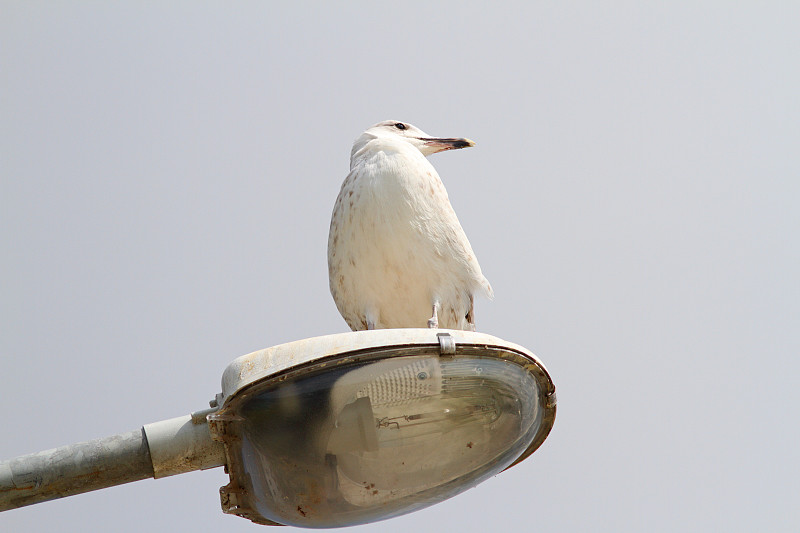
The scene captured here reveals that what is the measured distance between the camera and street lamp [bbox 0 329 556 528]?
290cm

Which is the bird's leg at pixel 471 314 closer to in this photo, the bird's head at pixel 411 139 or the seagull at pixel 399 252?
the seagull at pixel 399 252

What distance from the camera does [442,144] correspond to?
6.52 m

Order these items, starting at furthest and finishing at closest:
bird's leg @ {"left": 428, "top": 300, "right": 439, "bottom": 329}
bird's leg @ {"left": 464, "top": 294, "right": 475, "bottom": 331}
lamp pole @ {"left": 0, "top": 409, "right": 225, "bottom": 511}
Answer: bird's leg @ {"left": 464, "top": 294, "right": 475, "bottom": 331}
bird's leg @ {"left": 428, "top": 300, "right": 439, "bottom": 329}
lamp pole @ {"left": 0, "top": 409, "right": 225, "bottom": 511}

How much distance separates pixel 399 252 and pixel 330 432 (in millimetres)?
2479

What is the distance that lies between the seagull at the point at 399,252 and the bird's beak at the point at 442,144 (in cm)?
60

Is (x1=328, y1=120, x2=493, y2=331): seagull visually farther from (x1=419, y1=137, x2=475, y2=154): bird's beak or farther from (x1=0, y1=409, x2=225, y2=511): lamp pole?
(x1=0, y1=409, x2=225, y2=511): lamp pole

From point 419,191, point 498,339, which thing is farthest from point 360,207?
point 498,339

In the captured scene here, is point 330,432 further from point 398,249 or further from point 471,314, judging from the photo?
point 471,314

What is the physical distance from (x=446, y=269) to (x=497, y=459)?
7.70ft

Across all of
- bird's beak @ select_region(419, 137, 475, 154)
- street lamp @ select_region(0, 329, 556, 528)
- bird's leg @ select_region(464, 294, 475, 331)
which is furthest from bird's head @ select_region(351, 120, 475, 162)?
street lamp @ select_region(0, 329, 556, 528)

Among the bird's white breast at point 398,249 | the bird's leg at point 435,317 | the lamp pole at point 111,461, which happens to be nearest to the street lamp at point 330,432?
the lamp pole at point 111,461

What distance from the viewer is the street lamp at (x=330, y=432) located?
9.52 ft

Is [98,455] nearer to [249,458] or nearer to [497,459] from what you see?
[249,458]

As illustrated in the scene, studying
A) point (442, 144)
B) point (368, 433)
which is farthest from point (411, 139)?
point (368, 433)
